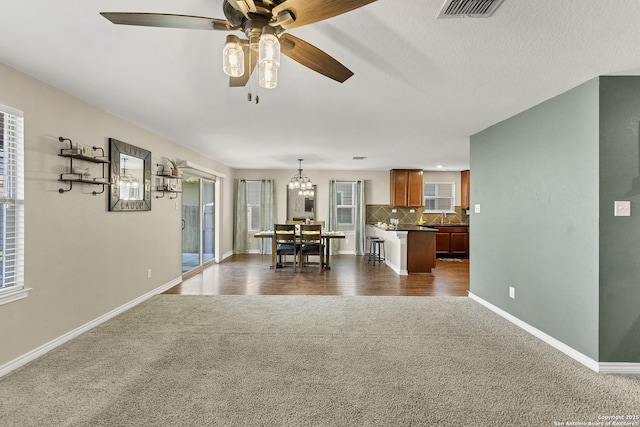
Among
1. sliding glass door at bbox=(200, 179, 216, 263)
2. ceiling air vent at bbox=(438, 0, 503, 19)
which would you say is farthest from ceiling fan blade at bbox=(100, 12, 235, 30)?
sliding glass door at bbox=(200, 179, 216, 263)

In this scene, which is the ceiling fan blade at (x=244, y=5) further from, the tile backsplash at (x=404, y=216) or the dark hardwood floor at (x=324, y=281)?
the tile backsplash at (x=404, y=216)

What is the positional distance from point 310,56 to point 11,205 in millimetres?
2615

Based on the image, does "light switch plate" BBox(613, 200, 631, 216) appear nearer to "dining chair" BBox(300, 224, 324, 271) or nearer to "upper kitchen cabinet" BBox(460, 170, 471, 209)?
"dining chair" BBox(300, 224, 324, 271)

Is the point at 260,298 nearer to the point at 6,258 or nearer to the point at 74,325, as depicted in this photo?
the point at 74,325

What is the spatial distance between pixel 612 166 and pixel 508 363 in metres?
1.77

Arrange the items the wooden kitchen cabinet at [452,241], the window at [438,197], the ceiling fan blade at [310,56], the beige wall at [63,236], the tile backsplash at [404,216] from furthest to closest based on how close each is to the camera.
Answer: the window at [438,197] < the tile backsplash at [404,216] < the wooden kitchen cabinet at [452,241] < the beige wall at [63,236] < the ceiling fan blade at [310,56]

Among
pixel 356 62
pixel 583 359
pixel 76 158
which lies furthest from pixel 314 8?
pixel 583 359

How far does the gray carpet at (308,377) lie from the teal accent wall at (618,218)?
372 millimetres

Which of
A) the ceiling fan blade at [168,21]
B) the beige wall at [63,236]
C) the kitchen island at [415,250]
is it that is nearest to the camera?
the ceiling fan blade at [168,21]

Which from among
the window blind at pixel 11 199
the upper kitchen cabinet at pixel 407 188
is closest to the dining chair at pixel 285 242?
the upper kitchen cabinet at pixel 407 188

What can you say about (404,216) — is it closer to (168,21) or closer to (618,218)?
(618,218)

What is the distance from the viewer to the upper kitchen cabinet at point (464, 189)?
8406 mm

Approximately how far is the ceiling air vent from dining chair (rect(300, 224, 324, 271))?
4.48m

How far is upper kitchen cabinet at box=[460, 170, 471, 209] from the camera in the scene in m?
8.41
